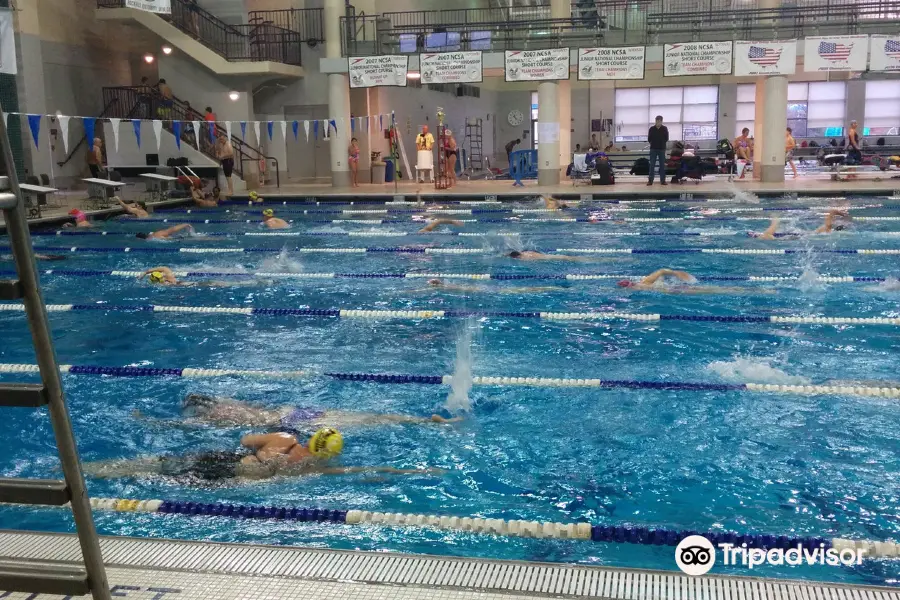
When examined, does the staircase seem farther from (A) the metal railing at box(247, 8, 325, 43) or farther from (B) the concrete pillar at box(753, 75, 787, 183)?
(B) the concrete pillar at box(753, 75, 787, 183)

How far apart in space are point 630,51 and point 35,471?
1537 cm

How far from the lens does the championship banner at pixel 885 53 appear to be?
53.1ft

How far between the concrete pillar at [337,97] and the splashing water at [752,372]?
49.3 ft

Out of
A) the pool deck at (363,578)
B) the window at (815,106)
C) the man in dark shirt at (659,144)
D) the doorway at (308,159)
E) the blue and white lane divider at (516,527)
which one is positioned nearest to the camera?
the pool deck at (363,578)

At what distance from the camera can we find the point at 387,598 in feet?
7.72

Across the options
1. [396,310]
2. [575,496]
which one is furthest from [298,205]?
[575,496]

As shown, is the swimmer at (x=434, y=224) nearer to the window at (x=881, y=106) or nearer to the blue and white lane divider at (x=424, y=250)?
the blue and white lane divider at (x=424, y=250)

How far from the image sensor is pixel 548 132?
1844 centimetres

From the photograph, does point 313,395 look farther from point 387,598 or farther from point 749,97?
point 749,97

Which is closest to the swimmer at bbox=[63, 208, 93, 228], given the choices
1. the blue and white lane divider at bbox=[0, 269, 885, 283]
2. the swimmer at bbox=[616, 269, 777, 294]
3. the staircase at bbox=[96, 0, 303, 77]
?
the blue and white lane divider at bbox=[0, 269, 885, 283]

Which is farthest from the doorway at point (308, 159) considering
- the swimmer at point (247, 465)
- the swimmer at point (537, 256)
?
the swimmer at point (247, 465)

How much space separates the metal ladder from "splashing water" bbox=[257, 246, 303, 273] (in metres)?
8.35

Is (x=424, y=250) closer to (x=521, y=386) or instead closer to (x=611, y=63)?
(x=521, y=386)

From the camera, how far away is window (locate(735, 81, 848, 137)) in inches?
1089
